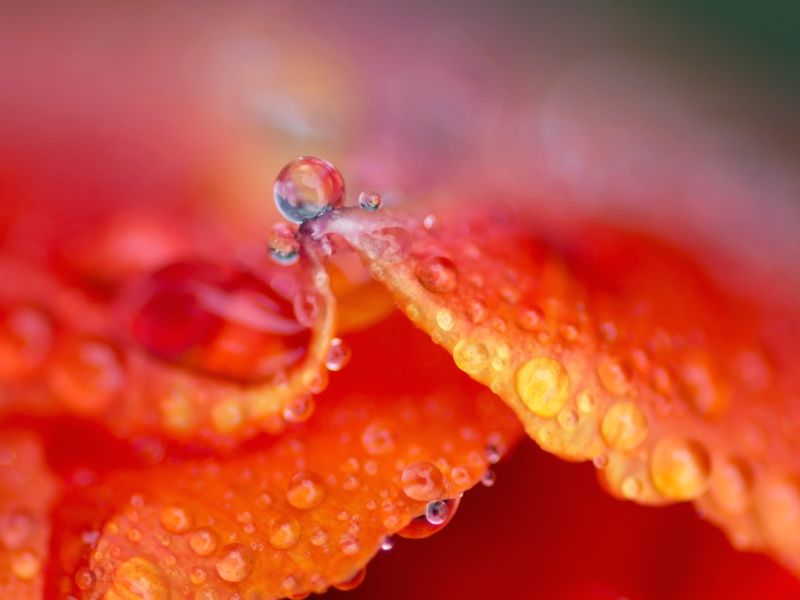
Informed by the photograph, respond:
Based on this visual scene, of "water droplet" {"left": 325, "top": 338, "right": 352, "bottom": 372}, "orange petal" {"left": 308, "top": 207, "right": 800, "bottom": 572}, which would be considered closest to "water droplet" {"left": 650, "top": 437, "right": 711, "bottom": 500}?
"orange petal" {"left": 308, "top": 207, "right": 800, "bottom": 572}

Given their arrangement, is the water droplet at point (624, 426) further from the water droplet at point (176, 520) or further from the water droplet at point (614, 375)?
the water droplet at point (176, 520)

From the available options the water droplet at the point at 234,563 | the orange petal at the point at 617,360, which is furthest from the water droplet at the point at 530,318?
the water droplet at the point at 234,563

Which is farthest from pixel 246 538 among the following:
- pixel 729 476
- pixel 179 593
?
pixel 729 476

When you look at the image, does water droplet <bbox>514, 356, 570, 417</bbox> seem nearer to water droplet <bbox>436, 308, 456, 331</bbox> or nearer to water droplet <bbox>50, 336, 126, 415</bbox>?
water droplet <bbox>436, 308, 456, 331</bbox>

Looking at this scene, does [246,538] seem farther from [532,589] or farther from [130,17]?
[130,17]

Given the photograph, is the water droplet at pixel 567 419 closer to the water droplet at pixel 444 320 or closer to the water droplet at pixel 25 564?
the water droplet at pixel 444 320

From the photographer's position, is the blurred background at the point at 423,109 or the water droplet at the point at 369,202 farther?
the blurred background at the point at 423,109

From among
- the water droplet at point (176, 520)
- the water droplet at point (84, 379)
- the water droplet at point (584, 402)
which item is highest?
the water droplet at point (584, 402)

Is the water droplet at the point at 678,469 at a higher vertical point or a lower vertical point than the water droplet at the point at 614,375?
lower

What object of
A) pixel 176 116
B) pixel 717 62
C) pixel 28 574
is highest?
pixel 717 62
